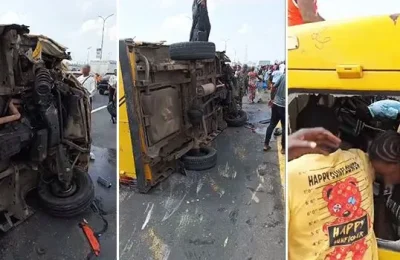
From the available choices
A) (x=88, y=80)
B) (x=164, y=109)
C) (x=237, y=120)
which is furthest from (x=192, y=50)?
(x=237, y=120)

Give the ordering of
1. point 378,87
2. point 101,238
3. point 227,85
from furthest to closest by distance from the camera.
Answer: point 227,85 → point 101,238 → point 378,87

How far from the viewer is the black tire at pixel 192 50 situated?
1753 mm

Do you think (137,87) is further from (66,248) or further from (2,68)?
(66,248)

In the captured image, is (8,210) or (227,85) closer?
(8,210)

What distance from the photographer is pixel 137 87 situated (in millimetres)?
2332

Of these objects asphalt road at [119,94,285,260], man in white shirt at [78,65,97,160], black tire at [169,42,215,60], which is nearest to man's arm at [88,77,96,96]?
man in white shirt at [78,65,97,160]

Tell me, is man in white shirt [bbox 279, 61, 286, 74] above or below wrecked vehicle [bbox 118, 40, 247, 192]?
above

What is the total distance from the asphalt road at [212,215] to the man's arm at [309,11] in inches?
40.5

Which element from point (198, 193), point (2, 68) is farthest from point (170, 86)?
point (2, 68)

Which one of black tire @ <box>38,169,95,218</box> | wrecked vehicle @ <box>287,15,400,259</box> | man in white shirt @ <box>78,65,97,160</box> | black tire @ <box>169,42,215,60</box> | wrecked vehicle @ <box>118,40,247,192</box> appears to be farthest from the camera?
man in white shirt @ <box>78,65,97,160</box>

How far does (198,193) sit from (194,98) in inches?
43.7

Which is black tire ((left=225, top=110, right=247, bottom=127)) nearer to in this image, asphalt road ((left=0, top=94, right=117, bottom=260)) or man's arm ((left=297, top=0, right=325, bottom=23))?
asphalt road ((left=0, top=94, right=117, bottom=260))

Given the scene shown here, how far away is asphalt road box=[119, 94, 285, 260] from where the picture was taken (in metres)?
1.95

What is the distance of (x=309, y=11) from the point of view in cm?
103
